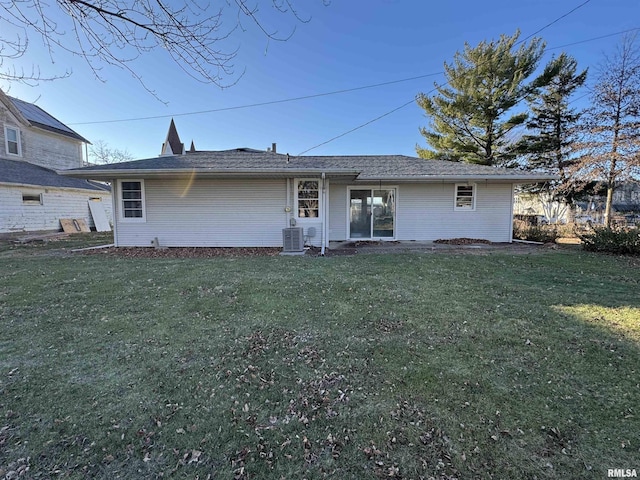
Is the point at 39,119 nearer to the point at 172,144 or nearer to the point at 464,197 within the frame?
the point at 172,144

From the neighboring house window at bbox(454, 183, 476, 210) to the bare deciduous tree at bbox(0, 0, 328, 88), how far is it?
8991mm

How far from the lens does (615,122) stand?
41.7ft

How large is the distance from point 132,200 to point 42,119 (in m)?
13.8

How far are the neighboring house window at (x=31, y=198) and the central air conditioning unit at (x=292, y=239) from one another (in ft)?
43.7

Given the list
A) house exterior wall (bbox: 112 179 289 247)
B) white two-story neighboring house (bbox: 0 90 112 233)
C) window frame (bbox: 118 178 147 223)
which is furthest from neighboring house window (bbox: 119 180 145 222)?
white two-story neighboring house (bbox: 0 90 112 233)

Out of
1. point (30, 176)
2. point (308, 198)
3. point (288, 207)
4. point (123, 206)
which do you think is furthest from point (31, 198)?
point (308, 198)

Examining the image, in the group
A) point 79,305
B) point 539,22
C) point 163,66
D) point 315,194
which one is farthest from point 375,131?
point 79,305

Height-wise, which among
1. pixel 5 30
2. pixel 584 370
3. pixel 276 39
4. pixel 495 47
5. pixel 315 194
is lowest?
pixel 584 370

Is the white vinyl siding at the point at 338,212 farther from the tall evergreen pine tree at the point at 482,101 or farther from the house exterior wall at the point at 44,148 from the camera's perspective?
the house exterior wall at the point at 44,148

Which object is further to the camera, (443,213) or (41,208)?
(41,208)

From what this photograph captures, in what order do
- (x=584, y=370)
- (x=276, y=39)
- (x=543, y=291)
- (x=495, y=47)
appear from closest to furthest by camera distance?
(x=584, y=370)
(x=276, y=39)
(x=543, y=291)
(x=495, y=47)

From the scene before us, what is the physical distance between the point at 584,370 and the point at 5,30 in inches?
226

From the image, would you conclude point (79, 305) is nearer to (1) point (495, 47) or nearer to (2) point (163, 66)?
(2) point (163, 66)

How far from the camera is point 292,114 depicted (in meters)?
15.7
